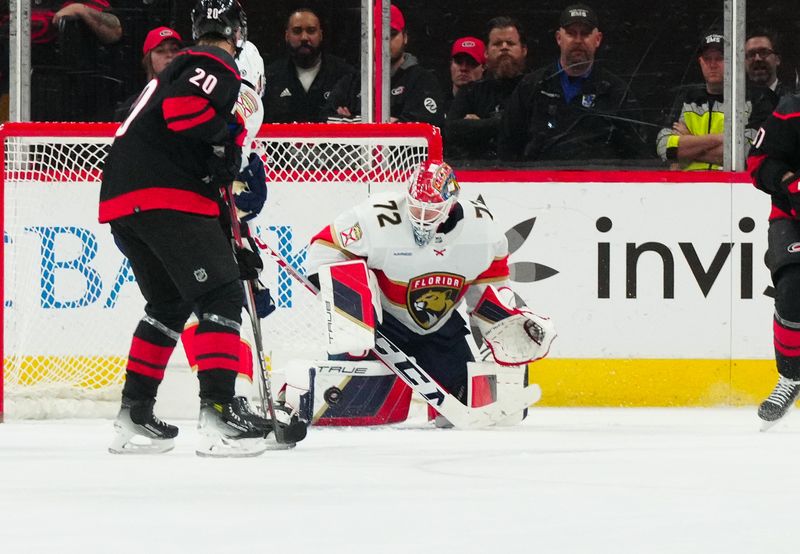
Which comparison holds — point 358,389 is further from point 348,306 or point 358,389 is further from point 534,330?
point 534,330

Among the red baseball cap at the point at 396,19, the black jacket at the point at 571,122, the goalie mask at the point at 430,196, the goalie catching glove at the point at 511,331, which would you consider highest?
the red baseball cap at the point at 396,19

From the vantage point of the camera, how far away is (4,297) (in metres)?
4.96

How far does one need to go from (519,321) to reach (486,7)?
51.3 inches

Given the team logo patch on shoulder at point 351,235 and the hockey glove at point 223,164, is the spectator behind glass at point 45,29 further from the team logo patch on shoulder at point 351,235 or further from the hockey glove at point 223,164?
the hockey glove at point 223,164

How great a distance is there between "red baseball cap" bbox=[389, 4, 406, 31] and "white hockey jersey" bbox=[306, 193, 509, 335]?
0.91 m

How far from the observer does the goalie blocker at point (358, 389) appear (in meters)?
4.56

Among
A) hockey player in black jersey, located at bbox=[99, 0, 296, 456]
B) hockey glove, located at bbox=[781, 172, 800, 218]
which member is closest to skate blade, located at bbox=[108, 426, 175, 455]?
hockey player in black jersey, located at bbox=[99, 0, 296, 456]

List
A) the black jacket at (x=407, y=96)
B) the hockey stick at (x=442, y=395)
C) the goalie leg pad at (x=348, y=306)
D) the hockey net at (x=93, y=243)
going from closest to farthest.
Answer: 1. the goalie leg pad at (x=348, y=306)
2. the hockey stick at (x=442, y=395)
3. the hockey net at (x=93, y=243)
4. the black jacket at (x=407, y=96)

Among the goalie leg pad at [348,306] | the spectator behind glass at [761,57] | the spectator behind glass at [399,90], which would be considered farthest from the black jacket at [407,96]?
the spectator behind glass at [761,57]

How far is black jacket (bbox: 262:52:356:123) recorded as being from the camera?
5.32 m

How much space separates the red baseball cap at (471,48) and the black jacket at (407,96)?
13cm

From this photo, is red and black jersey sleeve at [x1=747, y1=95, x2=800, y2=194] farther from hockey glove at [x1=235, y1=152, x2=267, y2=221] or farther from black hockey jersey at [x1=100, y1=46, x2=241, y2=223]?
black hockey jersey at [x1=100, y1=46, x2=241, y2=223]

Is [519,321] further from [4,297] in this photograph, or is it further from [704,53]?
[4,297]

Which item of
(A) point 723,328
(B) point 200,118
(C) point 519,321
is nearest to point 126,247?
(B) point 200,118
